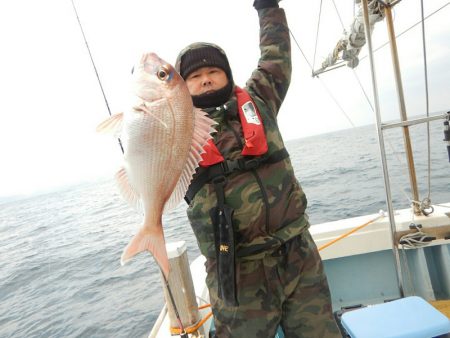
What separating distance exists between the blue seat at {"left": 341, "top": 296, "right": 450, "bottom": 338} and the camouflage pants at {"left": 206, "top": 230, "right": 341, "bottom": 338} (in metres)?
0.32

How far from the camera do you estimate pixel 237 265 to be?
85.1 inches

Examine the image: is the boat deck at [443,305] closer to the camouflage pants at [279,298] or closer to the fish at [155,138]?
the camouflage pants at [279,298]

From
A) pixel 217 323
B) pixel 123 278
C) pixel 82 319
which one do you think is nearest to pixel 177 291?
pixel 217 323

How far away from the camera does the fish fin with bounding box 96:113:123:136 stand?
1454mm

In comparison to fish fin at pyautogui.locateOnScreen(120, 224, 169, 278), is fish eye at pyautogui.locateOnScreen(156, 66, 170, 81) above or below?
above

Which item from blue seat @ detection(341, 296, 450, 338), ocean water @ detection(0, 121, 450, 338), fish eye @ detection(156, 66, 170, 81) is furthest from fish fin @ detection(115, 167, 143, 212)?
ocean water @ detection(0, 121, 450, 338)

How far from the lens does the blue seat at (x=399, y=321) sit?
2250 millimetres

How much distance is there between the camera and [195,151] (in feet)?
5.13

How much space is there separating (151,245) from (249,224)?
31.5 inches

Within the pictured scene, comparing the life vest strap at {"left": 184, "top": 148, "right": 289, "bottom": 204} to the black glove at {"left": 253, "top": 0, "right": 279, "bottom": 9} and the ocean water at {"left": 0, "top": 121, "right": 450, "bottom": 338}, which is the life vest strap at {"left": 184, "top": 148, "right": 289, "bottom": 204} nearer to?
the black glove at {"left": 253, "top": 0, "right": 279, "bottom": 9}

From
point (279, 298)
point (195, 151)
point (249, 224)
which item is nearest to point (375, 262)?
point (279, 298)

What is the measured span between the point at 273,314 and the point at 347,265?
257 cm

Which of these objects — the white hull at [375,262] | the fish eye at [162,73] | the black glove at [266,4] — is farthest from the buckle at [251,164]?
the white hull at [375,262]

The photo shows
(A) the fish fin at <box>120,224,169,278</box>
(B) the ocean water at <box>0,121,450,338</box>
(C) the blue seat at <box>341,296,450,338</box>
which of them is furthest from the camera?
(B) the ocean water at <box>0,121,450,338</box>
